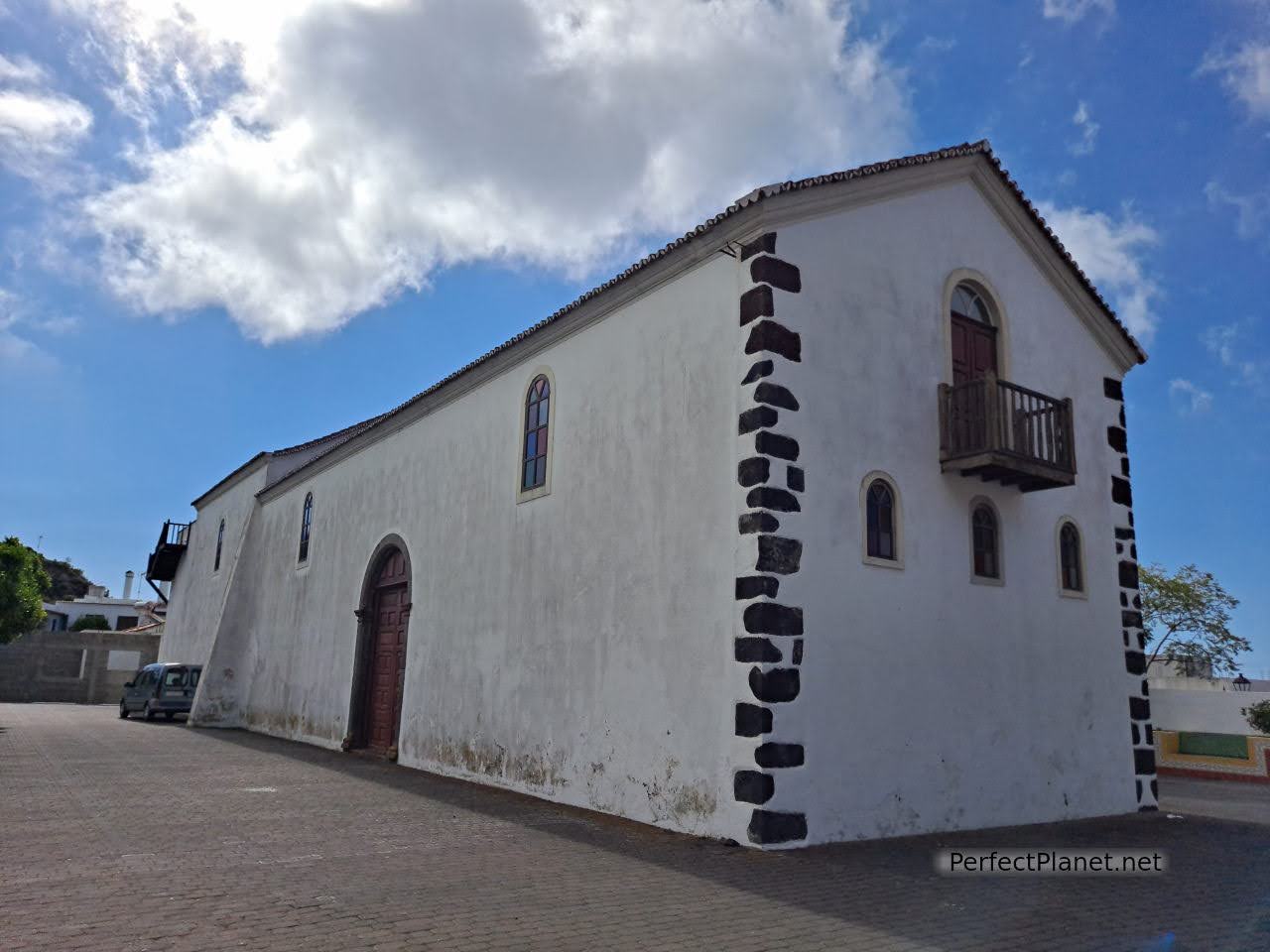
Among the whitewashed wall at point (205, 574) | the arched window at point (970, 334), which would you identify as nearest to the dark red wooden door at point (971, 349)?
the arched window at point (970, 334)

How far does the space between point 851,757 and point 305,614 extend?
13.8m

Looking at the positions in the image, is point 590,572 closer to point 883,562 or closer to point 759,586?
point 759,586

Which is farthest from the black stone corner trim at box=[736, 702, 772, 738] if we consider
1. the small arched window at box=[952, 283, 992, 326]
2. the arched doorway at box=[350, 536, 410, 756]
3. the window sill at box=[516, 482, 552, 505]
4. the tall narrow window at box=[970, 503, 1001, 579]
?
the arched doorway at box=[350, 536, 410, 756]

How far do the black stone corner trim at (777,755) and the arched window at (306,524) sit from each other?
46.9 ft

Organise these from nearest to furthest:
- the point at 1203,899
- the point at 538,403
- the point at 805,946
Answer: the point at 805,946, the point at 1203,899, the point at 538,403

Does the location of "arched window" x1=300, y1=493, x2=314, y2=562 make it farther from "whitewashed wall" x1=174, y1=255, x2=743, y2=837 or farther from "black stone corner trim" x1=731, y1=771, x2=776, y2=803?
"black stone corner trim" x1=731, y1=771, x2=776, y2=803

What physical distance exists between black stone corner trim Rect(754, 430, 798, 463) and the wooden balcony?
6.84 feet

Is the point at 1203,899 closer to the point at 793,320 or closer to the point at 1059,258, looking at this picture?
the point at 793,320

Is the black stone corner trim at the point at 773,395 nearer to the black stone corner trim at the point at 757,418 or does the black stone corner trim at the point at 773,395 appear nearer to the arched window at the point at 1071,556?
the black stone corner trim at the point at 757,418

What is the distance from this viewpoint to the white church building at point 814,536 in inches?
334

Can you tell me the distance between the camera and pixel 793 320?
8953 mm

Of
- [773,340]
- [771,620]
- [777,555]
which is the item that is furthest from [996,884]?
[773,340]

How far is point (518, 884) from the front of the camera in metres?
6.38

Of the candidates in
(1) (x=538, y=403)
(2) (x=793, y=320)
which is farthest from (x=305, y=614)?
(2) (x=793, y=320)
